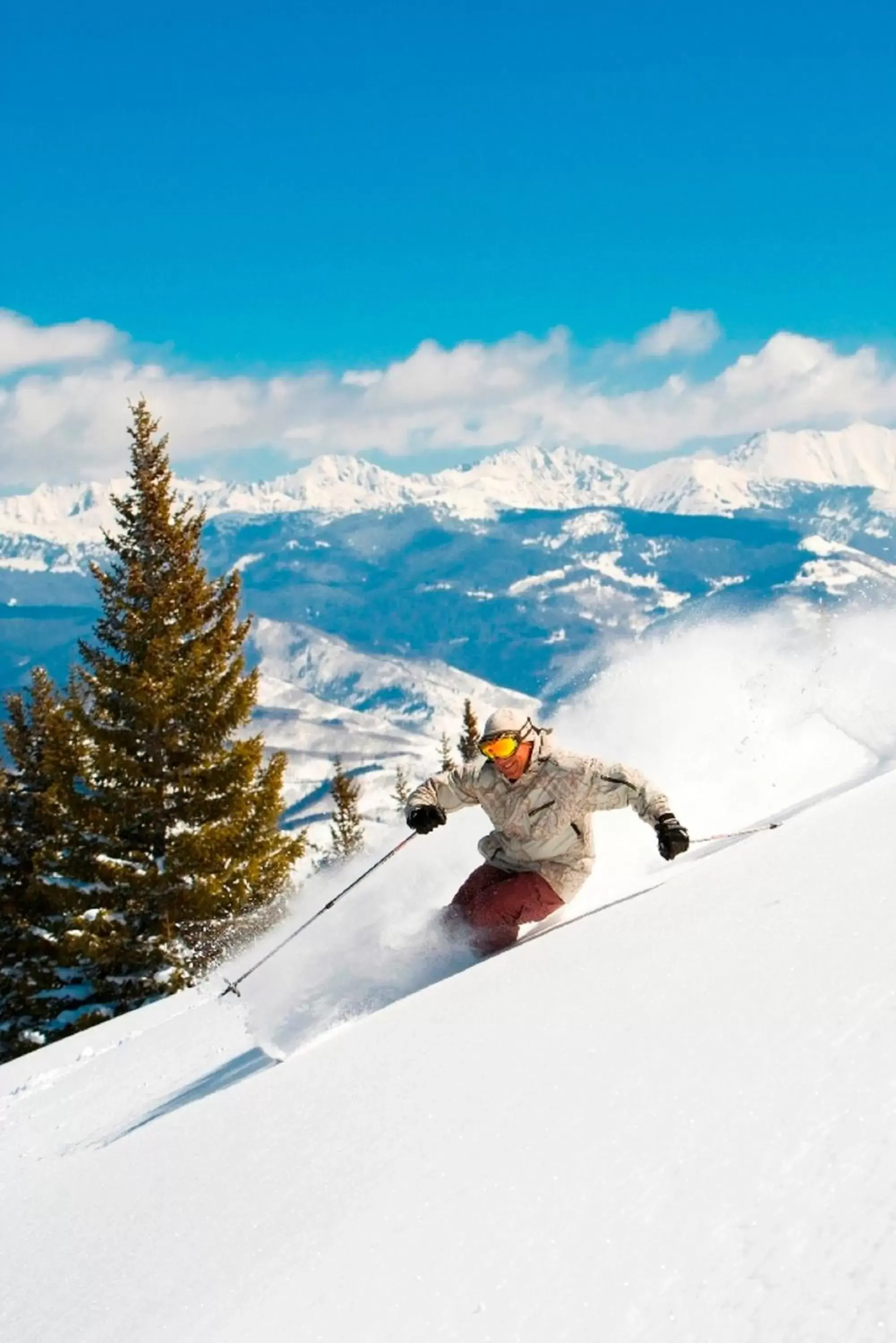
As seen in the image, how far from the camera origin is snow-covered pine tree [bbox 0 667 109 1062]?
57.7 ft

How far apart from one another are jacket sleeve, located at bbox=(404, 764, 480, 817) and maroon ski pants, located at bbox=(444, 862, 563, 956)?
72 centimetres

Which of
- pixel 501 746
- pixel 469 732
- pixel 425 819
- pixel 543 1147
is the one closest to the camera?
pixel 543 1147

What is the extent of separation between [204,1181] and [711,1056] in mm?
2438

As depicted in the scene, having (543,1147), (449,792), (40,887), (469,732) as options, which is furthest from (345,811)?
(543,1147)

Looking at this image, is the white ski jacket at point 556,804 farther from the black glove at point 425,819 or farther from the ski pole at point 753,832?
the ski pole at point 753,832

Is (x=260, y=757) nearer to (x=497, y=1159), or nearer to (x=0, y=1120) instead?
(x=0, y=1120)

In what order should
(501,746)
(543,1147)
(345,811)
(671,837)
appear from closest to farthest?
(543,1147)
(671,837)
(501,746)
(345,811)

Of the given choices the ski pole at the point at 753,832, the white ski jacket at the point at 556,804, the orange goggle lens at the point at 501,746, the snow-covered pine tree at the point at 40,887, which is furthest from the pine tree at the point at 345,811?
the orange goggle lens at the point at 501,746

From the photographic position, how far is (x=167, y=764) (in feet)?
58.9

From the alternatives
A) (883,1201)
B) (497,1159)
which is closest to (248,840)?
(497,1159)

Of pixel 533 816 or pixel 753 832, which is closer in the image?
pixel 533 816

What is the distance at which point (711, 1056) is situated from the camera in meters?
3.26

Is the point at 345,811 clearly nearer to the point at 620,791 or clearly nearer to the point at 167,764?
the point at 167,764

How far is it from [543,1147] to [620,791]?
155 inches
